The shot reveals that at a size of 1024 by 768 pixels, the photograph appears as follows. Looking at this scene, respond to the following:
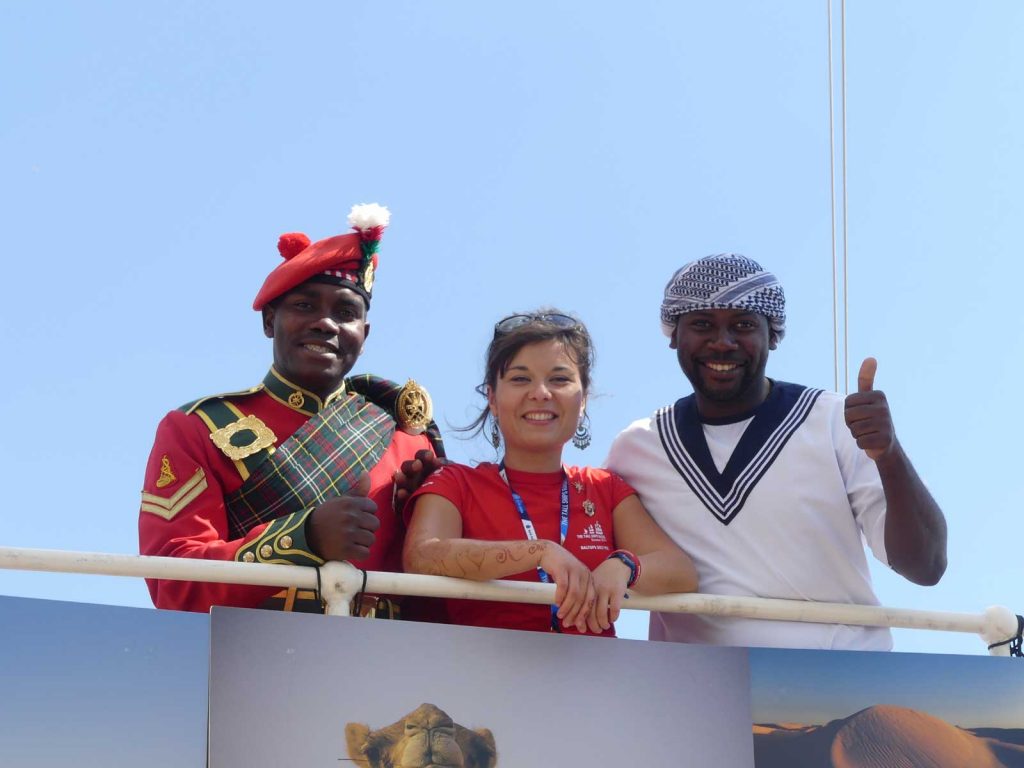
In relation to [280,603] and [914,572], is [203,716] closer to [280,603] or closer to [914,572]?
[280,603]

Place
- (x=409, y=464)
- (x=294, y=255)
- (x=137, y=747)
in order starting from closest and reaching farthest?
(x=137, y=747), (x=409, y=464), (x=294, y=255)

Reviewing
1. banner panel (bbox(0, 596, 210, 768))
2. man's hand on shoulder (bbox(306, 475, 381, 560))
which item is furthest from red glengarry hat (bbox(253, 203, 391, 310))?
banner panel (bbox(0, 596, 210, 768))

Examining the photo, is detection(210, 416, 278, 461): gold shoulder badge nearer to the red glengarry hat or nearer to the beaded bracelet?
the red glengarry hat

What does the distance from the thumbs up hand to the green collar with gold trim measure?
62.3 inches

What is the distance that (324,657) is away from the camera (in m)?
3.52

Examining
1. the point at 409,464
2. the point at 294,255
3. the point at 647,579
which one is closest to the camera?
the point at 647,579

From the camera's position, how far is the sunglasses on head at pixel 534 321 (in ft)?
15.0

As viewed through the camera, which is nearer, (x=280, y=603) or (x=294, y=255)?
(x=280, y=603)

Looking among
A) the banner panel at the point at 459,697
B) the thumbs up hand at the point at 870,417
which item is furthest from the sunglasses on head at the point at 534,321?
the banner panel at the point at 459,697

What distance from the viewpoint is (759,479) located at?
4.48 metres

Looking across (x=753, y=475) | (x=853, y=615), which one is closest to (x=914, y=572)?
(x=853, y=615)

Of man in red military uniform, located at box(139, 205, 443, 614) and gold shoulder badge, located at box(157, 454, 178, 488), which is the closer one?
man in red military uniform, located at box(139, 205, 443, 614)

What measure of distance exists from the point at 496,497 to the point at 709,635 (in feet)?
2.35

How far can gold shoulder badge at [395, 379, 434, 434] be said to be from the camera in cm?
475
